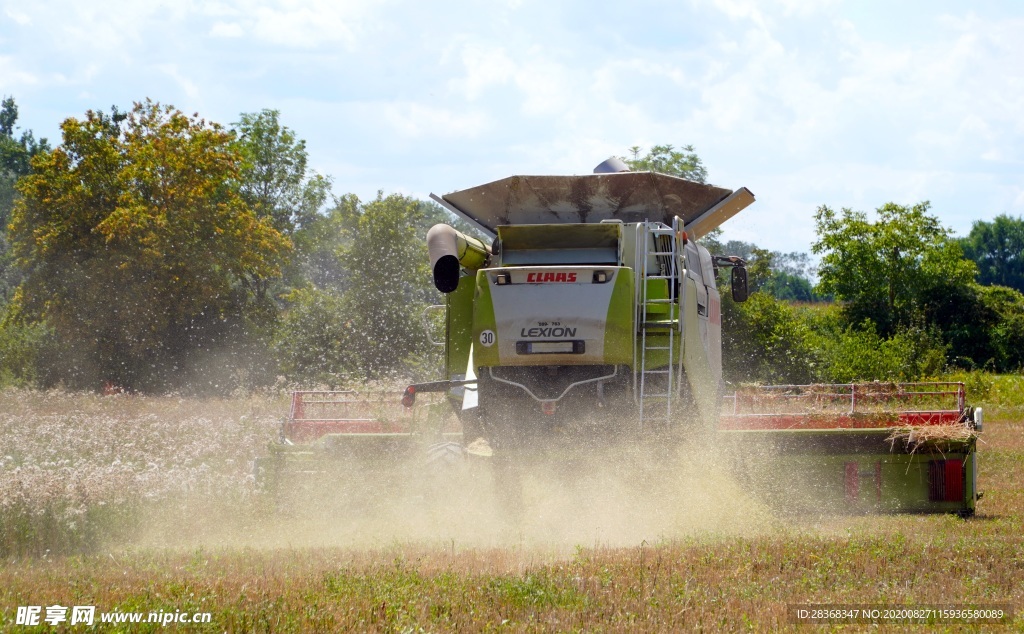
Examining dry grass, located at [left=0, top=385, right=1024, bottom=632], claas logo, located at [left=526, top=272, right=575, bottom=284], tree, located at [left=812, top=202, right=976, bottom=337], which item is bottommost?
dry grass, located at [left=0, top=385, right=1024, bottom=632]

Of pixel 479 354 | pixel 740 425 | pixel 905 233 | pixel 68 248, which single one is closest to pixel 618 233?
pixel 479 354

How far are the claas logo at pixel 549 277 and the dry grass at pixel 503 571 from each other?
7.30 ft

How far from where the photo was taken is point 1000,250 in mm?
108500

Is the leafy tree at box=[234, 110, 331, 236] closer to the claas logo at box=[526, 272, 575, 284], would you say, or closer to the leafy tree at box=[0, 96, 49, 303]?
the leafy tree at box=[0, 96, 49, 303]

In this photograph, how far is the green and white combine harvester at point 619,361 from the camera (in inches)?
402

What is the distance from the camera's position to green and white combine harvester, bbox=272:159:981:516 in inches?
402

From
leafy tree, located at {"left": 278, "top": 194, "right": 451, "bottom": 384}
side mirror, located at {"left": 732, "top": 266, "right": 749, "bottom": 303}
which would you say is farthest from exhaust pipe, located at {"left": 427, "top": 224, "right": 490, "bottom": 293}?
leafy tree, located at {"left": 278, "top": 194, "right": 451, "bottom": 384}

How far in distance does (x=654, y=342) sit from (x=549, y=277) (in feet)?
3.80

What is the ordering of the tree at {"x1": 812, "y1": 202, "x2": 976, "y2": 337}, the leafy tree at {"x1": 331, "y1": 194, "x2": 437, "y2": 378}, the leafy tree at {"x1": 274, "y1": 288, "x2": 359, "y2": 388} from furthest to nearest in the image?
1. the tree at {"x1": 812, "y1": 202, "x2": 976, "y2": 337}
2. the leafy tree at {"x1": 331, "y1": 194, "x2": 437, "y2": 378}
3. the leafy tree at {"x1": 274, "y1": 288, "x2": 359, "y2": 388}

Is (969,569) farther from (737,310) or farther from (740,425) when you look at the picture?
(737,310)

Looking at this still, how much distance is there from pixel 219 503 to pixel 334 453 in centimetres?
130

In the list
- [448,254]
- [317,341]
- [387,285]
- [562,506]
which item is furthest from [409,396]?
[387,285]

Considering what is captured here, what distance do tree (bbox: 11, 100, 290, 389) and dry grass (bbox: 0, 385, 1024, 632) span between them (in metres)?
24.2

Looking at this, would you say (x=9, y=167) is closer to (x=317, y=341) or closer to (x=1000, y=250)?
(x=317, y=341)
